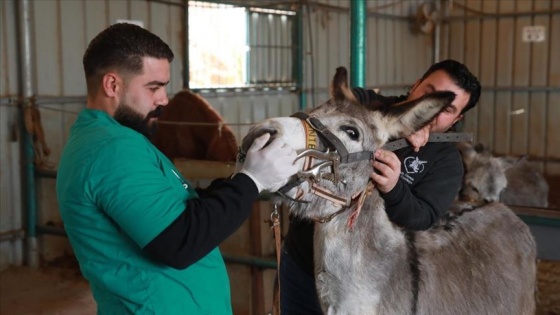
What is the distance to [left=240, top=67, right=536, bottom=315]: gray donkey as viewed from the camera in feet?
7.30

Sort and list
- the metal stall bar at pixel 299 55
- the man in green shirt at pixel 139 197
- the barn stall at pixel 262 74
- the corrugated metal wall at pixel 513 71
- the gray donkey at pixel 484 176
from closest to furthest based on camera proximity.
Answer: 1. the man in green shirt at pixel 139 197
2. the barn stall at pixel 262 74
3. the gray donkey at pixel 484 176
4. the metal stall bar at pixel 299 55
5. the corrugated metal wall at pixel 513 71

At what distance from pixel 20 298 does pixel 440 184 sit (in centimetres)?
443

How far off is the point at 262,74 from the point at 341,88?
305 inches

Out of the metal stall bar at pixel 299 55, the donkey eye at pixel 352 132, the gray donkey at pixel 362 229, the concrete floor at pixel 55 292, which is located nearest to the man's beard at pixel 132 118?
the gray donkey at pixel 362 229

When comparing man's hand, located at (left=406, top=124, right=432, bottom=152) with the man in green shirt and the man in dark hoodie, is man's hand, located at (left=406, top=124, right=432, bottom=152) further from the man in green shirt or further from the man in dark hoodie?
the man in green shirt

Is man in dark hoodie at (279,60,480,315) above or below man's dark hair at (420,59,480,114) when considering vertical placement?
below

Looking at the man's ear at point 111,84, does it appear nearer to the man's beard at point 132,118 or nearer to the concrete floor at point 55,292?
the man's beard at point 132,118

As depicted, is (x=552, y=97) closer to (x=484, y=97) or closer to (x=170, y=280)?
(x=484, y=97)

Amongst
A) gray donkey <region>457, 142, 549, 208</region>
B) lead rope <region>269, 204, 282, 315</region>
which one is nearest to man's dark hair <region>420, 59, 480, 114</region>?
lead rope <region>269, 204, 282, 315</region>

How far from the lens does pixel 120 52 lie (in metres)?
1.92

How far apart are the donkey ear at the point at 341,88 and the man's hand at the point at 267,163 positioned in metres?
0.56

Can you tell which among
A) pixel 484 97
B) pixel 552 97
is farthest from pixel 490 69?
pixel 552 97

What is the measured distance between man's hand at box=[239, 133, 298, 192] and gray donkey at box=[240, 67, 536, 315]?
102 mm

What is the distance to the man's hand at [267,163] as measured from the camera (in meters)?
1.91
